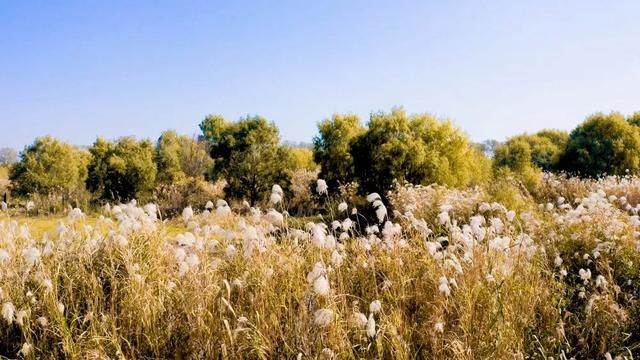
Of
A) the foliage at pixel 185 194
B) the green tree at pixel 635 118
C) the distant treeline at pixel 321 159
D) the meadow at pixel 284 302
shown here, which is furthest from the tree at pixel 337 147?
the green tree at pixel 635 118

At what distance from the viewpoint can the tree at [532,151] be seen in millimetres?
26969

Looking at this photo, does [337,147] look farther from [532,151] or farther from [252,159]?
[532,151]

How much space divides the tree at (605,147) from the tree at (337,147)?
1144 cm

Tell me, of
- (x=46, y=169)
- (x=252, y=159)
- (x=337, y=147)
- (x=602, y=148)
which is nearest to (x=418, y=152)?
(x=337, y=147)

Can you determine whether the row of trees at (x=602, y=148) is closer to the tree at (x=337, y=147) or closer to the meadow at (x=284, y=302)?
the tree at (x=337, y=147)

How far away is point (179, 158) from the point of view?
29.3 meters

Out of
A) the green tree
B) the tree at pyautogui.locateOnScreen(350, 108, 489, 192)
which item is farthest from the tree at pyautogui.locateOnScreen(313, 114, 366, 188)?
the green tree

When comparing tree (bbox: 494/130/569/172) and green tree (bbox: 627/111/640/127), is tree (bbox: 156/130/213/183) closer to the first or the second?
tree (bbox: 494/130/569/172)

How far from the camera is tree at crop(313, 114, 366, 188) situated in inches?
709

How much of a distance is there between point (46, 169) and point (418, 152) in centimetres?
1731

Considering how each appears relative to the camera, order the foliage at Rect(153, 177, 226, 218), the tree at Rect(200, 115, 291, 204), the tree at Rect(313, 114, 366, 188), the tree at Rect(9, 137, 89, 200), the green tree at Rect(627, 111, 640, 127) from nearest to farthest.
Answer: the tree at Rect(313, 114, 366, 188), the tree at Rect(200, 115, 291, 204), the foliage at Rect(153, 177, 226, 218), the tree at Rect(9, 137, 89, 200), the green tree at Rect(627, 111, 640, 127)

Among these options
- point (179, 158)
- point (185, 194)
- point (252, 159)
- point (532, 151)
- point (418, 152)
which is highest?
point (179, 158)

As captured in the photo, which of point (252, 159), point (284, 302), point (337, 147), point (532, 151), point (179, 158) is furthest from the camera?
point (532, 151)

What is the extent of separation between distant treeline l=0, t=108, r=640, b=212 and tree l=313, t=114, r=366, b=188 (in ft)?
0.12
